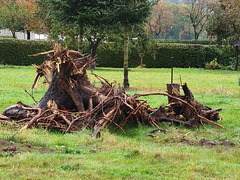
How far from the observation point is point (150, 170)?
5191 mm

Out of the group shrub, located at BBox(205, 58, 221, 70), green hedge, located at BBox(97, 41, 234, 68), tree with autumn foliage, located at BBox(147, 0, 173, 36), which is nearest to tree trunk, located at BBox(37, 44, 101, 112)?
green hedge, located at BBox(97, 41, 234, 68)

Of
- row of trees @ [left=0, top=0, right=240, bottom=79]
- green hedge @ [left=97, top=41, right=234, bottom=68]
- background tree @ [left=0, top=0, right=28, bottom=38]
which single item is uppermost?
background tree @ [left=0, top=0, right=28, bottom=38]

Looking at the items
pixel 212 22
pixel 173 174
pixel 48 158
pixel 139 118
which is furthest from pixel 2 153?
pixel 212 22

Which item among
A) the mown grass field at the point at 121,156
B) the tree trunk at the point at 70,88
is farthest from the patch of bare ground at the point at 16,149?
the tree trunk at the point at 70,88

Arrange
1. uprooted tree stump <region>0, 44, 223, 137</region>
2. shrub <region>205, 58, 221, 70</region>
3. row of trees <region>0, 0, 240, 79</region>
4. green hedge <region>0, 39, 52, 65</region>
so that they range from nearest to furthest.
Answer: uprooted tree stump <region>0, 44, 223, 137</region>, row of trees <region>0, 0, 240, 79</region>, green hedge <region>0, 39, 52, 65</region>, shrub <region>205, 58, 221, 70</region>

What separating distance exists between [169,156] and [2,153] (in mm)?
2498

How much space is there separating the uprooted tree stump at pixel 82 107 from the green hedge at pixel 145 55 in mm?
25699

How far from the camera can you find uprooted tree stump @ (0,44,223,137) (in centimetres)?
816

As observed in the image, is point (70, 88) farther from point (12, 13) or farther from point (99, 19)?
point (12, 13)

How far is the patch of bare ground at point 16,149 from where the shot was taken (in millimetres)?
5691

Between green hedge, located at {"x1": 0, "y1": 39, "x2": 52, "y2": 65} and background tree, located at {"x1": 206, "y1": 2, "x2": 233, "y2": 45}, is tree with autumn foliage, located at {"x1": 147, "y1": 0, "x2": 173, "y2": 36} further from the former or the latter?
green hedge, located at {"x1": 0, "y1": 39, "x2": 52, "y2": 65}

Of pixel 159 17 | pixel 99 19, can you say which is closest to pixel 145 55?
pixel 99 19

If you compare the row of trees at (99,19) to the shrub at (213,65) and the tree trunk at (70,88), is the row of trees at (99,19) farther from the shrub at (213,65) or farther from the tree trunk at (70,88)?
the tree trunk at (70,88)

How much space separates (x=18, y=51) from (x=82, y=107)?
28.0m
